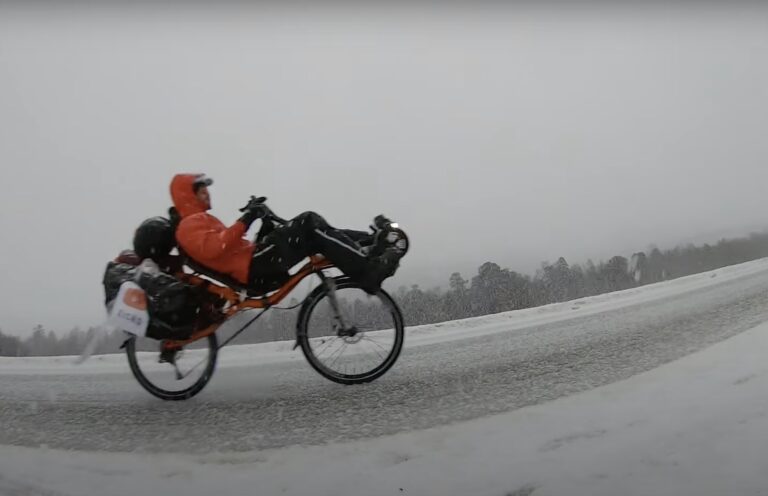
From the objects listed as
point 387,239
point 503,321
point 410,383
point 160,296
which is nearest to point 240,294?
point 160,296

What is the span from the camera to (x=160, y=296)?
4.29 feet

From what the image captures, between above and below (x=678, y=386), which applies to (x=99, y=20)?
above

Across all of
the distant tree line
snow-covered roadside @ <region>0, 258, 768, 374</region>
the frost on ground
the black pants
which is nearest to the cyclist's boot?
the black pants

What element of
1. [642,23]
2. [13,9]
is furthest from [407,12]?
[13,9]

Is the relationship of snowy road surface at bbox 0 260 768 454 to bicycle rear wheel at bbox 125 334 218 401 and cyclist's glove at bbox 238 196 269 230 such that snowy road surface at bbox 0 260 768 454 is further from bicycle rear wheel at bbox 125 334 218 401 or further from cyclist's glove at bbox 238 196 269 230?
cyclist's glove at bbox 238 196 269 230

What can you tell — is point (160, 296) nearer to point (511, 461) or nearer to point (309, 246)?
point (309, 246)

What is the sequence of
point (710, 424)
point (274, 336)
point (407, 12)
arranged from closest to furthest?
point (710, 424) → point (407, 12) → point (274, 336)

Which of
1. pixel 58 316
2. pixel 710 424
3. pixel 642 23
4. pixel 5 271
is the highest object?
pixel 642 23

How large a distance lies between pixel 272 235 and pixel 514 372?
86cm

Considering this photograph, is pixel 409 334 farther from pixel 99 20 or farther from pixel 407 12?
pixel 99 20

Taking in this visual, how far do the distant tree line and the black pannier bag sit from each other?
0.16 metres

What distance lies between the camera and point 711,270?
1.58m

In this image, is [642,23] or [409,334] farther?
[409,334]

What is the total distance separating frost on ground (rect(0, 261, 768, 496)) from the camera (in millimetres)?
1135
